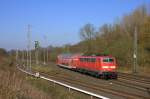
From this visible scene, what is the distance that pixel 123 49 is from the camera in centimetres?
5959

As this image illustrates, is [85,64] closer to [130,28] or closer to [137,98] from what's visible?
[137,98]

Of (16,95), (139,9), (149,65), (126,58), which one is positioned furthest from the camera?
(139,9)

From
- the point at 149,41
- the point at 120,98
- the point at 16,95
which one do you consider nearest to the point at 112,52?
the point at 149,41

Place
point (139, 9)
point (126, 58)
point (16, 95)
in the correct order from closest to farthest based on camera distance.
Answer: point (16, 95)
point (126, 58)
point (139, 9)

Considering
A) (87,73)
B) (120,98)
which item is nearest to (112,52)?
(87,73)

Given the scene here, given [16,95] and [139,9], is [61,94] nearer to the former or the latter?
[16,95]

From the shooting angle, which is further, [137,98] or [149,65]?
[149,65]

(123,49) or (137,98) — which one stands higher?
(123,49)

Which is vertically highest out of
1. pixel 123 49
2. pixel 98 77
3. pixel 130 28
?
pixel 130 28

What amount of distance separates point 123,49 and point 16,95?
49.7 m

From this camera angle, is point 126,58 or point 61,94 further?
point 126,58

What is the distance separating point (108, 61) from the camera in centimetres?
3866

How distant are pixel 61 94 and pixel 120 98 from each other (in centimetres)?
389

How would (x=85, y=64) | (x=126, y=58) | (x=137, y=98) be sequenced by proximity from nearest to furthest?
(x=137, y=98), (x=85, y=64), (x=126, y=58)
